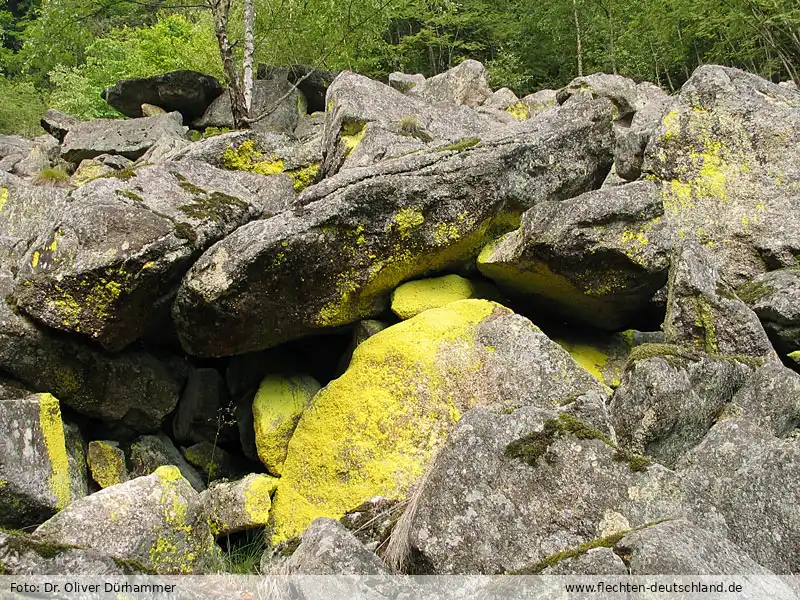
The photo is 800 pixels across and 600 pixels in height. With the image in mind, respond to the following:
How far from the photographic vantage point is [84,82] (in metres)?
31.6

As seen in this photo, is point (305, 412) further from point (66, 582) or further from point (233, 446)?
point (66, 582)

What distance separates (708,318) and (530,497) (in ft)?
12.2

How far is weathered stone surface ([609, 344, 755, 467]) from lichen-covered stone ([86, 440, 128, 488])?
5.50 meters

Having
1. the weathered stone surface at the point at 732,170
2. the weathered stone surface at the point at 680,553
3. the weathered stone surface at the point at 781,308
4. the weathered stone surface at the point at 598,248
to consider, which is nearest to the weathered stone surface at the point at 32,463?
the weathered stone surface at the point at 598,248

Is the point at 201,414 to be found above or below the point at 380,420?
below

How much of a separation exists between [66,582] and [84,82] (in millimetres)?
32617

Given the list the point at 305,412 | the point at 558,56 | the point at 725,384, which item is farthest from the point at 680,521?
A: the point at 558,56

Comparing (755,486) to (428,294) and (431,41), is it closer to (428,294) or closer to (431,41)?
(428,294)

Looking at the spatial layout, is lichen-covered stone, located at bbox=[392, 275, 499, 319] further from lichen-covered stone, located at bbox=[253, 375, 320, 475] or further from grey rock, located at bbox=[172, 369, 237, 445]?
grey rock, located at bbox=[172, 369, 237, 445]

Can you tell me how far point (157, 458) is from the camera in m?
8.46

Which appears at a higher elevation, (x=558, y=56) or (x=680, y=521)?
(x=680, y=521)

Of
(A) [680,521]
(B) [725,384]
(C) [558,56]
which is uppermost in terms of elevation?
(A) [680,521]

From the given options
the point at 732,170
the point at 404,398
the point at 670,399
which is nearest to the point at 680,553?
the point at 670,399

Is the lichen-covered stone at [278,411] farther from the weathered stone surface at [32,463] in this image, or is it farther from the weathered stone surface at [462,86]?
the weathered stone surface at [462,86]
